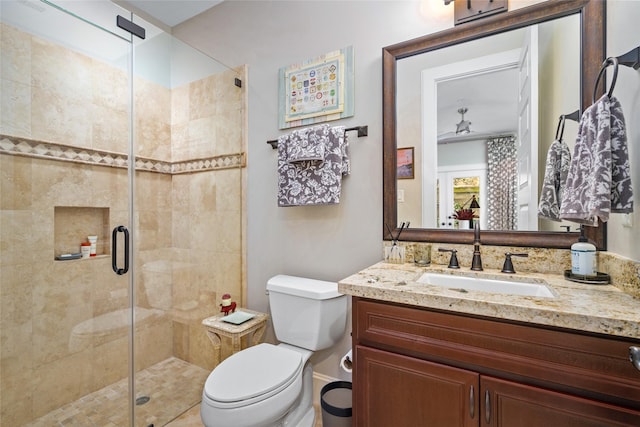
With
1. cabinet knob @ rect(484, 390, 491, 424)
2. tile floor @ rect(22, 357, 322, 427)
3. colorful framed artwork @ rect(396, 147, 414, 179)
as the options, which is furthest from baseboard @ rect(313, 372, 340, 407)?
colorful framed artwork @ rect(396, 147, 414, 179)

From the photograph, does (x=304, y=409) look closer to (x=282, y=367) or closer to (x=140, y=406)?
(x=282, y=367)

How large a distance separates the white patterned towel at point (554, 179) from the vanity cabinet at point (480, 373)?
0.63m

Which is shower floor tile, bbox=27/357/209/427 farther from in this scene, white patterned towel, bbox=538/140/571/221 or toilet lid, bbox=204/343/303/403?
white patterned towel, bbox=538/140/571/221

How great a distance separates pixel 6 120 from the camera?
1.41 metres

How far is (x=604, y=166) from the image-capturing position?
0.91 metres

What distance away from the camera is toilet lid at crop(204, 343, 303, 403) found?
1.16 metres

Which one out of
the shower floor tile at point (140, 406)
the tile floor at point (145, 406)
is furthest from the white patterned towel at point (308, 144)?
the shower floor tile at point (140, 406)

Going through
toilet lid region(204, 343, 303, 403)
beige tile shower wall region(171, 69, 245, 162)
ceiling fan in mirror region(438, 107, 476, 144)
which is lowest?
toilet lid region(204, 343, 303, 403)

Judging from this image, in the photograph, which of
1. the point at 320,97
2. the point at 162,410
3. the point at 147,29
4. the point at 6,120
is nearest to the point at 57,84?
the point at 6,120

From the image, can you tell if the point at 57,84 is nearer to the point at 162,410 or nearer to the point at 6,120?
the point at 6,120

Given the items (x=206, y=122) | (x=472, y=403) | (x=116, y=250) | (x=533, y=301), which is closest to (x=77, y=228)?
(x=116, y=250)

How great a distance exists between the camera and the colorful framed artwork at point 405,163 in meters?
1.53

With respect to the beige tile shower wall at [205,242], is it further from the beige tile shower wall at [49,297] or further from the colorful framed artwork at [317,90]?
the colorful framed artwork at [317,90]

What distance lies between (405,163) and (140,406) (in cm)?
198
